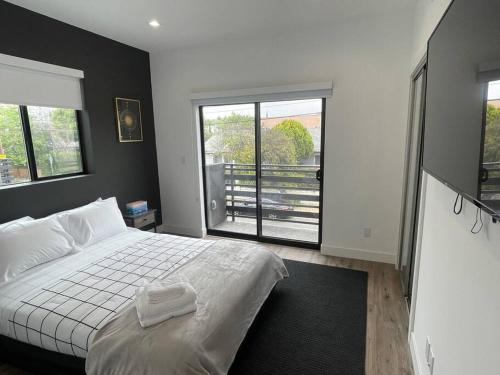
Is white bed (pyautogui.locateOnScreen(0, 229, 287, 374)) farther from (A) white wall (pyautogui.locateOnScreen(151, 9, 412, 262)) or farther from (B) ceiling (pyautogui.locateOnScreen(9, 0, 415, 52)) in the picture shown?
(B) ceiling (pyautogui.locateOnScreen(9, 0, 415, 52))

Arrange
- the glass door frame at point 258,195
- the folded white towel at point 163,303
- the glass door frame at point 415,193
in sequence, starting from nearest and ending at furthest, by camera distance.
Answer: the folded white towel at point 163,303, the glass door frame at point 415,193, the glass door frame at point 258,195

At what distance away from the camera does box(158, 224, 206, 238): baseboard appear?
4.36 metres

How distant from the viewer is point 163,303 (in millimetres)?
1671

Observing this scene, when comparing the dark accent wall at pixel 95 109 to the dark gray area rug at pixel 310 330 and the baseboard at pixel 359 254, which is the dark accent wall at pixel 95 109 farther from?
the baseboard at pixel 359 254

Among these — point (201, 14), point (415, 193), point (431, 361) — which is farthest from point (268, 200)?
point (431, 361)

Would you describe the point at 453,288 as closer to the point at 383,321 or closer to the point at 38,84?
the point at 383,321

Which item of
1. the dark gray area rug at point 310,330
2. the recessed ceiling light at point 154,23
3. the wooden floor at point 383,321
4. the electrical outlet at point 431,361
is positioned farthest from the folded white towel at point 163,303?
the recessed ceiling light at point 154,23

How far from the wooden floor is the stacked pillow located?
0.73m

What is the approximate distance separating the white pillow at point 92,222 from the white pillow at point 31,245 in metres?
0.10

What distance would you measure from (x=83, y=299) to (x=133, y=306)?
384mm

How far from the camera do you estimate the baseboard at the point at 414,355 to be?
1.73m

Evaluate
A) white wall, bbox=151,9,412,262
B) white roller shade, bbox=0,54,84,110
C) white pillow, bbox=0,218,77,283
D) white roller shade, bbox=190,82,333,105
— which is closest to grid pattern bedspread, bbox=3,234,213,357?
A: white pillow, bbox=0,218,77,283

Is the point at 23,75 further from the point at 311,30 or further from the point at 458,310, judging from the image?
the point at 458,310

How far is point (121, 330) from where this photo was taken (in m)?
1.56
